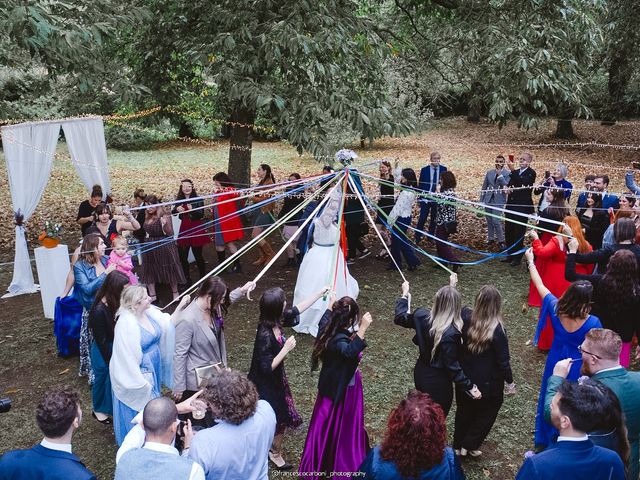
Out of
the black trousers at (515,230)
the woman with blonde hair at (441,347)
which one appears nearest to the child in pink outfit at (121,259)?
the woman with blonde hair at (441,347)

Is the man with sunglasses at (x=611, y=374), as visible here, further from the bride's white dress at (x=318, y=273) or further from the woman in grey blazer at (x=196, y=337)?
the bride's white dress at (x=318, y=273)

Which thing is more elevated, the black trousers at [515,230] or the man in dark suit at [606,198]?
the man in dark suit at [606,198]

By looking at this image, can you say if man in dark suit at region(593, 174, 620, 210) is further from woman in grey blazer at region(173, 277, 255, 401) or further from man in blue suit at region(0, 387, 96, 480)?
man in blue suit at region(0, 387, 96, 480)

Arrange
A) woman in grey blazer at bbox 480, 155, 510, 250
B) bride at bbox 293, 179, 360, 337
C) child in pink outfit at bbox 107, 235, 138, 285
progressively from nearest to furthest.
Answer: child in pink outfit at bbox 107, 235, 138, 285, bride at bbox 293, 179, 360, 337, woman in grey blazer at bbox 480, 155, 510, 250

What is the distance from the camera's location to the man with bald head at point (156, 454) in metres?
2.76

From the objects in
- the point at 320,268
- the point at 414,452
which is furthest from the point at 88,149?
the point at 414,452

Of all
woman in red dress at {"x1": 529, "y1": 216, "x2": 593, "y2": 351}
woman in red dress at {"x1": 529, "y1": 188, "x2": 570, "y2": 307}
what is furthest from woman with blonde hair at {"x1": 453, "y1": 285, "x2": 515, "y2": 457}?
woman in red dress at {"x1": 529, "y1": 188, "x2": 570, "y2": 307}

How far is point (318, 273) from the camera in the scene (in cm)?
707

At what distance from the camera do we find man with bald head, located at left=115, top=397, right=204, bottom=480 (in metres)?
2.76

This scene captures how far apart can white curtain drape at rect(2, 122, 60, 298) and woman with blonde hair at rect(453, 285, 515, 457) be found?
702cm

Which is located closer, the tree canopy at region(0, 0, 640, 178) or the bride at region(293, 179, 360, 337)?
the bride at region(293, 179, 360, 337)

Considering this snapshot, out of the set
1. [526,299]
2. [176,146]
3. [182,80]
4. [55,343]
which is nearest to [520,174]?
[526,299]

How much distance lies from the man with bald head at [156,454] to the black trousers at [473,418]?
239 centimetres

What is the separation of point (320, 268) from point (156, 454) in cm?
437
